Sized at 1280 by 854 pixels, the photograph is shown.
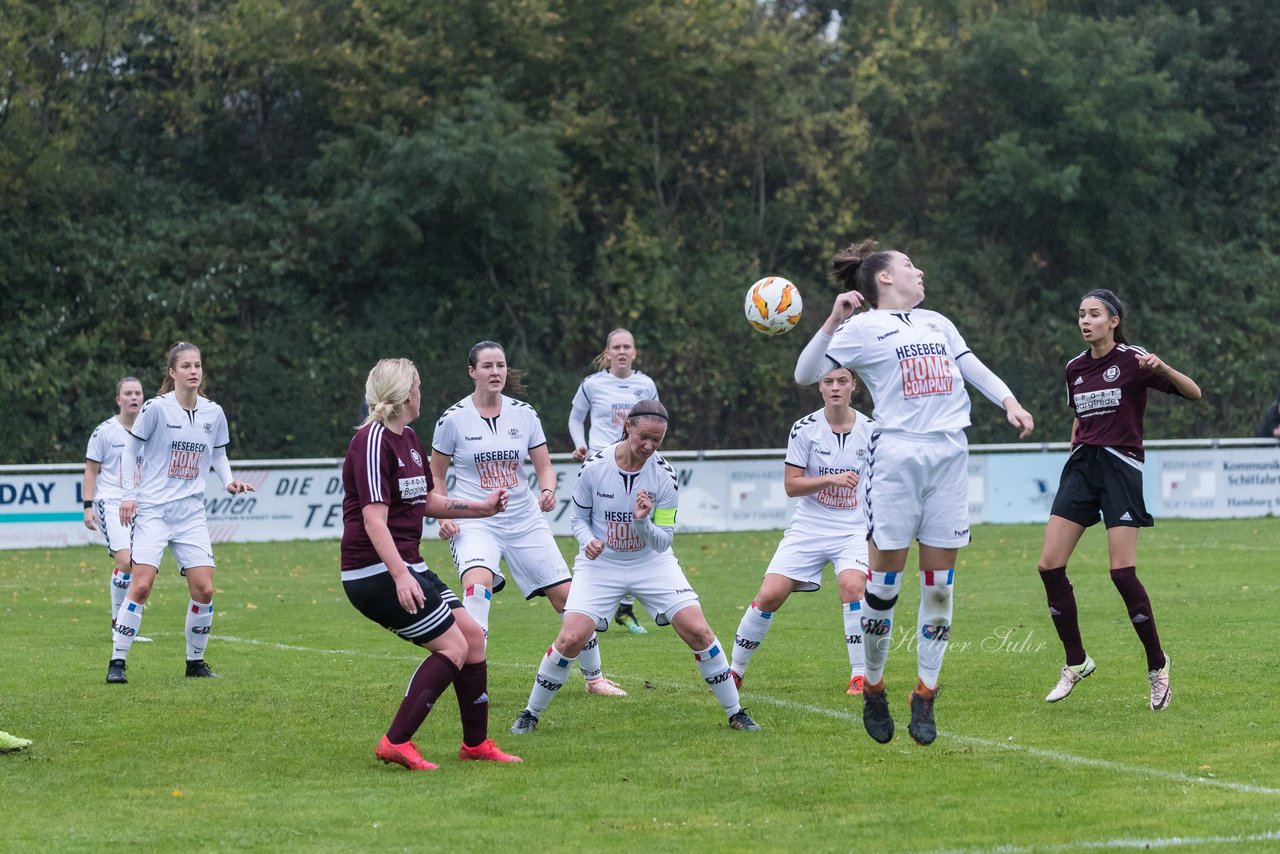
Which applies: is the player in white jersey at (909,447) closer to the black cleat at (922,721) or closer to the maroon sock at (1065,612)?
the black cleat at (922,721)

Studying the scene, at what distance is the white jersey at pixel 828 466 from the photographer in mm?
Answer: 9984

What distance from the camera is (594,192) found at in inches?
1331

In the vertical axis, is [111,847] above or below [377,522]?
below

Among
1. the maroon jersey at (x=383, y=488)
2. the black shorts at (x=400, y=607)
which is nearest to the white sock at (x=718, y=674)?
the black shorts at (x=400, y=607)

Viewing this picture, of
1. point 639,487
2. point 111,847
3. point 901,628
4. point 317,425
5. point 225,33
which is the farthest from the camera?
point 225,33

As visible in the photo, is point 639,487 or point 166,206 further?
point 166,206

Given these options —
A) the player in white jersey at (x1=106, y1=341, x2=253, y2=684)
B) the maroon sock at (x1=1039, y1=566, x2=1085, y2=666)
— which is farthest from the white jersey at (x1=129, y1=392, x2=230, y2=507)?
the maroon sock at (x1=1039, y1=566, x2=1085, y2=666)

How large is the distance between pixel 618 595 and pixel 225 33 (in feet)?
86.4

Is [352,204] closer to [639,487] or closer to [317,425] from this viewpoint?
[317,425]

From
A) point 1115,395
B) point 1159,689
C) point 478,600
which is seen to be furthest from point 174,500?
point 1159,689

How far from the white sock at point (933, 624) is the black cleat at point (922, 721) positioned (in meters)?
0.08

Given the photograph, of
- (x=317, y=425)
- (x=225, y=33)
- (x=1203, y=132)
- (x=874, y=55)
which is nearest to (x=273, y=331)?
(x=317, y=425)

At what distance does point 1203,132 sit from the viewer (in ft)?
117

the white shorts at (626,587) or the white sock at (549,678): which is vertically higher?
the white shorts at (626,587)
